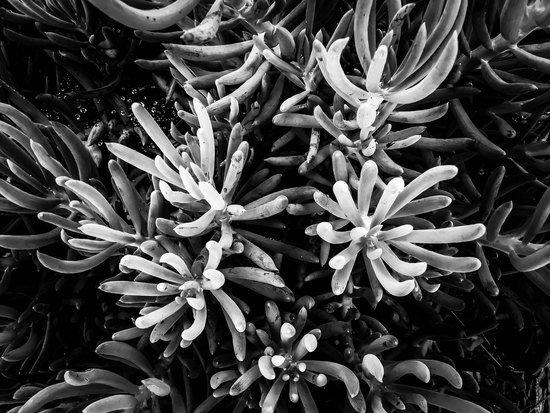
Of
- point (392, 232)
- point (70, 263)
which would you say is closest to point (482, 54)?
point (392, 232)

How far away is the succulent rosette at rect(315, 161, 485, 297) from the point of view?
20.0 inches

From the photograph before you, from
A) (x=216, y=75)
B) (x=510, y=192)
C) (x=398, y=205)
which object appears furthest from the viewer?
(x=510, y=192)

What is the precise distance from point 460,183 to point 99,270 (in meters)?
0.67

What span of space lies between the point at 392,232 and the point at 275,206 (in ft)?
0.50

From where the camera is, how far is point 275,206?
0.57 meters

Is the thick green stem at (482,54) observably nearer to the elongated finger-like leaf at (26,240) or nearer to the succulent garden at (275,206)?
the succulent garden at (275,206)

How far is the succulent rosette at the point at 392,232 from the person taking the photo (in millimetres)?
507

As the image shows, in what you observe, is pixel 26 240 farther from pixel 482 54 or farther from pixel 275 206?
pixel 482 54

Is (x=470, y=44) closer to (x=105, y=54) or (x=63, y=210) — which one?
(x=105, y=54)

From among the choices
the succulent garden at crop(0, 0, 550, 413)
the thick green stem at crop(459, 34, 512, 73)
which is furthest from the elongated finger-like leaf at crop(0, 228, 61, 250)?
the thick green stem at crop(459, 34, 512, 73)

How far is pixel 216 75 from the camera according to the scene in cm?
69

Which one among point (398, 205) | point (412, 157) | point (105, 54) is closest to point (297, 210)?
point (398, 205)

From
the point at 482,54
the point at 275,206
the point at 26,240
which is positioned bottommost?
the point at 26,240

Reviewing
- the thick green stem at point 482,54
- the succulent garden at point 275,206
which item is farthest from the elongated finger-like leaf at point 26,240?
the thick green stem at point 482,54
